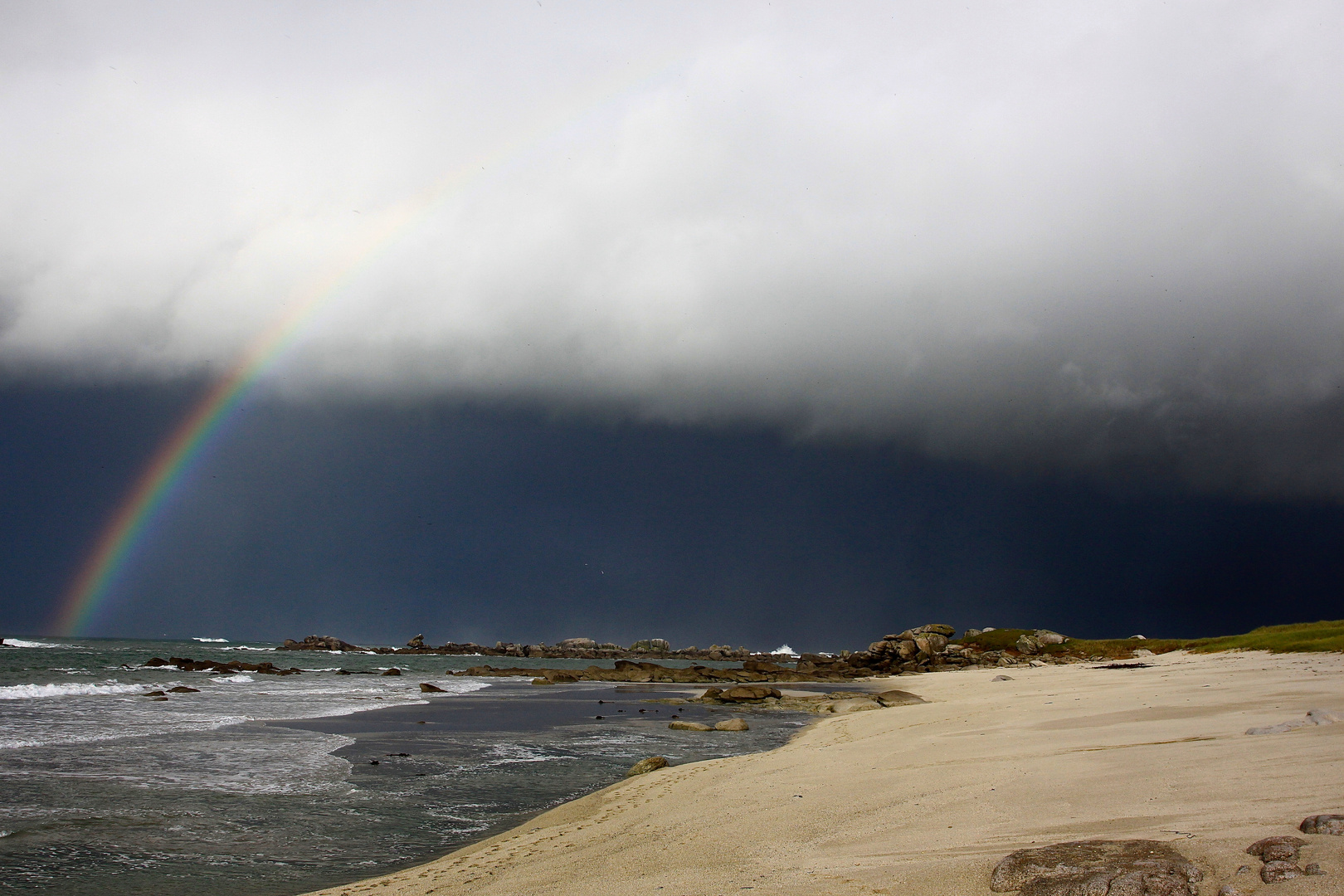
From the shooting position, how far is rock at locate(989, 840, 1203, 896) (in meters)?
4.84

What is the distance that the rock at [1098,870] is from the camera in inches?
191

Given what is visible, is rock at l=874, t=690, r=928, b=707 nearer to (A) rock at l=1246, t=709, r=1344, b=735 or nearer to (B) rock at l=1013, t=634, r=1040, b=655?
(A) rock at l=1246, t=709, r=1344, b=735

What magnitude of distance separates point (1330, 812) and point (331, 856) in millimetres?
11024

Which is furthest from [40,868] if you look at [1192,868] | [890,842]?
[1192,868]

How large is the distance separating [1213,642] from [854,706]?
36.7 metres

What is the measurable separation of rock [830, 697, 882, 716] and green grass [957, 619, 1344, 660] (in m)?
20.1

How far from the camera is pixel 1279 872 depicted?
467cm

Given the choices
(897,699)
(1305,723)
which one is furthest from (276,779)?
(897,699)

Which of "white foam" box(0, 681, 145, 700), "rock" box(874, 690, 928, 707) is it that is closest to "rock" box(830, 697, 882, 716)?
"rock" box(874, 690, 928, 707)

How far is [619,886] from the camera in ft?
24.1

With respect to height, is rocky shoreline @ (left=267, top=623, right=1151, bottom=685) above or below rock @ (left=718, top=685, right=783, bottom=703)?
below

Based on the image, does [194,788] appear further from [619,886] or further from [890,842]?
[890,842]

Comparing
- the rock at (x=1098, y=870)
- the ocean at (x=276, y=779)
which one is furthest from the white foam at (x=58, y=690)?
the rock at (x=1098, y=870)

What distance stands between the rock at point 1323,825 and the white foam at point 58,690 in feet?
143
